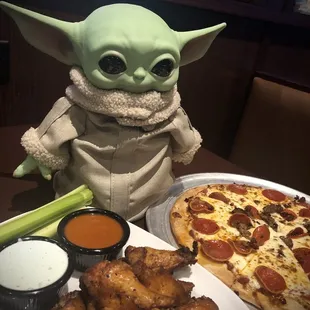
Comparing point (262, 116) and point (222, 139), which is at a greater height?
point (262, 116)

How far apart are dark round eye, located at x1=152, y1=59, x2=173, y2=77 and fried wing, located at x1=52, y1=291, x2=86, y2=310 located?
0.51 m

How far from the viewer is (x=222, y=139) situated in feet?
8.48

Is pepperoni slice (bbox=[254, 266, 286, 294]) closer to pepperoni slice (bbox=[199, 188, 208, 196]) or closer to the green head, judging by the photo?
pepperoni slice (bbox=[199, 188, 208, 196])

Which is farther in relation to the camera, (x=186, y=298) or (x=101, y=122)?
(x=101, y=122)

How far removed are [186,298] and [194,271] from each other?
14 centimetres

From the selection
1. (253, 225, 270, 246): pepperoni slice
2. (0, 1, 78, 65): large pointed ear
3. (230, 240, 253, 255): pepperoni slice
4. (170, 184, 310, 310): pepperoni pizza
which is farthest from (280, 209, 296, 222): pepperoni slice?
(0, 1, 78, 65): large pointed ear

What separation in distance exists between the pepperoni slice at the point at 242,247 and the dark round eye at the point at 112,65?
0.59 metres

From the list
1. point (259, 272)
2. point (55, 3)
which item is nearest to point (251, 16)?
point (55, 3)

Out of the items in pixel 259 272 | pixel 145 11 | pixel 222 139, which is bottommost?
pixel 222 139

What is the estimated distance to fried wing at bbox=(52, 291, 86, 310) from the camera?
78 cm

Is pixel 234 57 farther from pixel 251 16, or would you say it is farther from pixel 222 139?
pixel 222 139

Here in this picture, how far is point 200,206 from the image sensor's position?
4.26 feet

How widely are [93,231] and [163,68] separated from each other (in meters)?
0.41

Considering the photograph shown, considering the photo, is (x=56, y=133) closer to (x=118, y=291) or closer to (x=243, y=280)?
(x=118, y=291)
